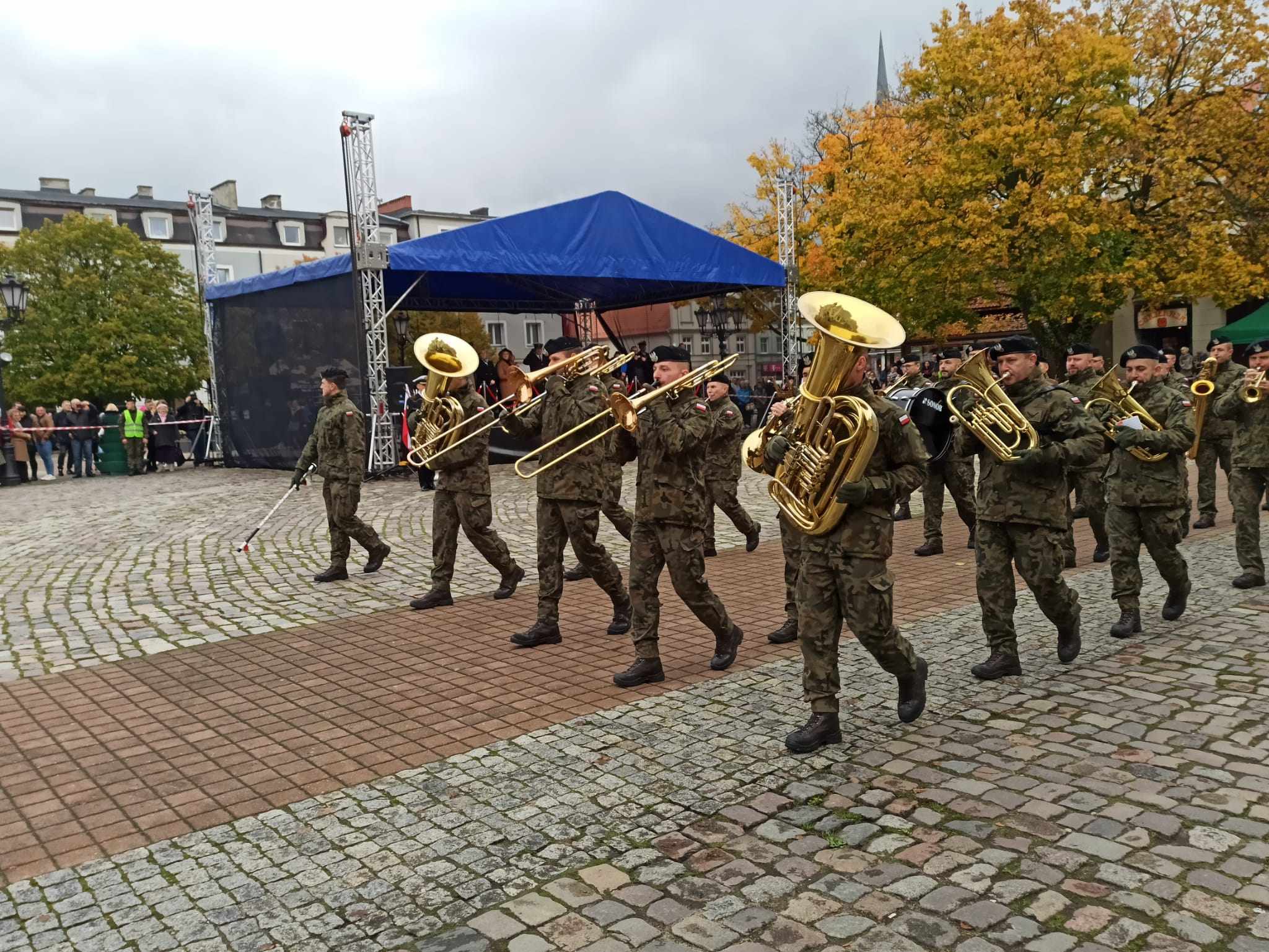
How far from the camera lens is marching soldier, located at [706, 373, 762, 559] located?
8547 millimetres

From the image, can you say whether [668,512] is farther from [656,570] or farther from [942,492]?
[942,492]

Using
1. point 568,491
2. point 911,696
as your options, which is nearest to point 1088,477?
point 911,696

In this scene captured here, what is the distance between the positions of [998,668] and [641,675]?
2067 mm

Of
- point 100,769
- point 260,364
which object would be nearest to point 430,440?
point 100,769

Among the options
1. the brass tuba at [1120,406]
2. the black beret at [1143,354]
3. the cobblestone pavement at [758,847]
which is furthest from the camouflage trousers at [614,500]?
the black beret at [1143,354]

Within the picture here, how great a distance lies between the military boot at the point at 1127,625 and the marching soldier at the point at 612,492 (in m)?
3.26

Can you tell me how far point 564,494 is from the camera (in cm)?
679

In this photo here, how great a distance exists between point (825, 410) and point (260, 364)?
18757mm

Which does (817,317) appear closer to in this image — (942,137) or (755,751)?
(755,751)

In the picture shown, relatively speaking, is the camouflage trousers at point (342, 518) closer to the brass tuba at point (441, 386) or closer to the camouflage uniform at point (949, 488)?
the brass tuba at point (441, 386)

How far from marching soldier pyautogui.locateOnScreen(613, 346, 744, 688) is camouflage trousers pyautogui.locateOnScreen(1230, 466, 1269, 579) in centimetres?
456

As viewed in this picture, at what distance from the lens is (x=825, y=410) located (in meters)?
4.75

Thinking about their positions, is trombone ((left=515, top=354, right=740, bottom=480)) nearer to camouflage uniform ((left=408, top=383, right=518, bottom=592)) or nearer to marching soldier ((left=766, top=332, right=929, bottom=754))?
marching soldier ((left=766, top=332, right=929, bottom=754))

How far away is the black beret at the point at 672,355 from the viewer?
5895mm
